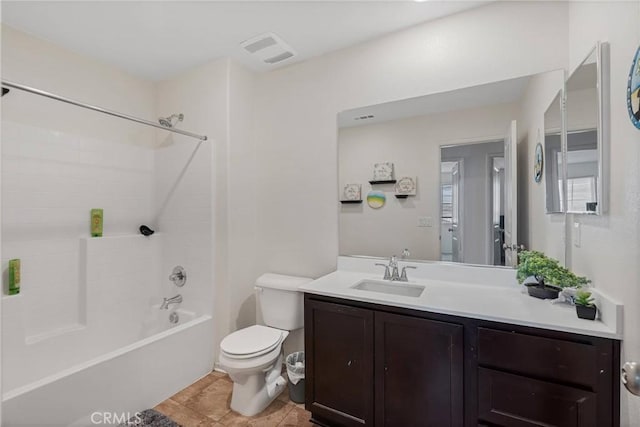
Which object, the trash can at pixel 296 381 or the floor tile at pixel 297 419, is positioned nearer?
the floor tile at pixel 297 419

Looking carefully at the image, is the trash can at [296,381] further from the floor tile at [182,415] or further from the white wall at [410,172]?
the white wall at [410,172]

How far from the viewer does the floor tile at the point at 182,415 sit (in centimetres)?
189

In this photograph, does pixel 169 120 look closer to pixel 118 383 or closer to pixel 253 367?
pixel 118 383

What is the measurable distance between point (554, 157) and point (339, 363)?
1.64 meters

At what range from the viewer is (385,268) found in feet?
7.09

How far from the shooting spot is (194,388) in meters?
→ 2.26

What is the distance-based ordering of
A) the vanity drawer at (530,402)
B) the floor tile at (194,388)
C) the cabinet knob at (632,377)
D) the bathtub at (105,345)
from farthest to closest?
the floor tile at (194,388) < the bathtub at (105,345) < the vanity drawer at (530,402) < the cabinet knob at (632,377)

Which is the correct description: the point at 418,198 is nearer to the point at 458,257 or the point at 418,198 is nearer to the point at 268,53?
the point at 458,257

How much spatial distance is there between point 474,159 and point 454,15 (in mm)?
935

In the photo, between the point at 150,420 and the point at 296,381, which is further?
the point at 296,381

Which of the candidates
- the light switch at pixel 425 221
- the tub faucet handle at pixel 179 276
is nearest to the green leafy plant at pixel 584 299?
the light switch at pixel 425 221

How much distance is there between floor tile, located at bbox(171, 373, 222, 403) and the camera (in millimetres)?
2139

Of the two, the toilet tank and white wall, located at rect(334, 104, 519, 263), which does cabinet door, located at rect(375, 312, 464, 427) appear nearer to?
white wall, located at rect(334, 104, 519, 263)

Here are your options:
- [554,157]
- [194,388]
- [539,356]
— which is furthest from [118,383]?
[554,157]
